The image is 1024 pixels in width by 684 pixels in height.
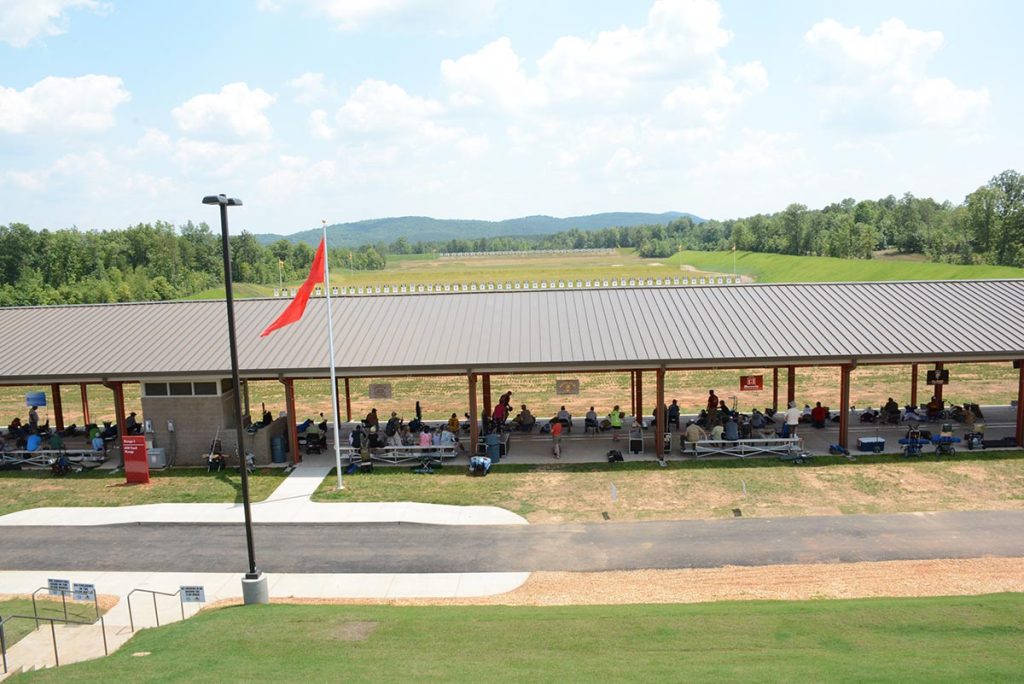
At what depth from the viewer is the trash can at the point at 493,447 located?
23297 mm

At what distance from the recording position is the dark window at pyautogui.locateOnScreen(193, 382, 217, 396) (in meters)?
23.9

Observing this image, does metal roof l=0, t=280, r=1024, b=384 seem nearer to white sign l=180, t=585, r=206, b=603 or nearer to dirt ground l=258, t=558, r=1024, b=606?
dirt ground l=258, t=558, r=1024, b=606

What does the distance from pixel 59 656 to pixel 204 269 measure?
417 ft

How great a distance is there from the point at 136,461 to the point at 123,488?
83cm

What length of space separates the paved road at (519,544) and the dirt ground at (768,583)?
0.47 metres

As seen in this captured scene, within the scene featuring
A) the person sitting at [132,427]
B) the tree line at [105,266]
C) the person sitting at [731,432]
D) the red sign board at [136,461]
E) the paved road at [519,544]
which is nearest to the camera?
the paved road at [519,544]

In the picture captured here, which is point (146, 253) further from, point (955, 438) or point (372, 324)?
point (955, 438)

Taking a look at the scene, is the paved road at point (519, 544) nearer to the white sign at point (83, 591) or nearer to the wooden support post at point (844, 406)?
the white sign at point (83, 591)

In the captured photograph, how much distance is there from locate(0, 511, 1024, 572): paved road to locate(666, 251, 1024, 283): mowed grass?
41.1 m

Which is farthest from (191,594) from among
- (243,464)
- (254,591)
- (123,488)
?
(123,488)

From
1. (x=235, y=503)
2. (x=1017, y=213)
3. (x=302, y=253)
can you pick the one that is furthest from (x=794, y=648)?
(x=302, y=253)

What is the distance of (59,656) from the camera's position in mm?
12359

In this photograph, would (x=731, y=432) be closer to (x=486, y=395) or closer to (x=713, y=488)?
(x=713, y=488)

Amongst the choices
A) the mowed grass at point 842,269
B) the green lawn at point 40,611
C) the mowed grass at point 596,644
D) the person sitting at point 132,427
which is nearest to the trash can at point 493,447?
the mowed grass at point 596,644
